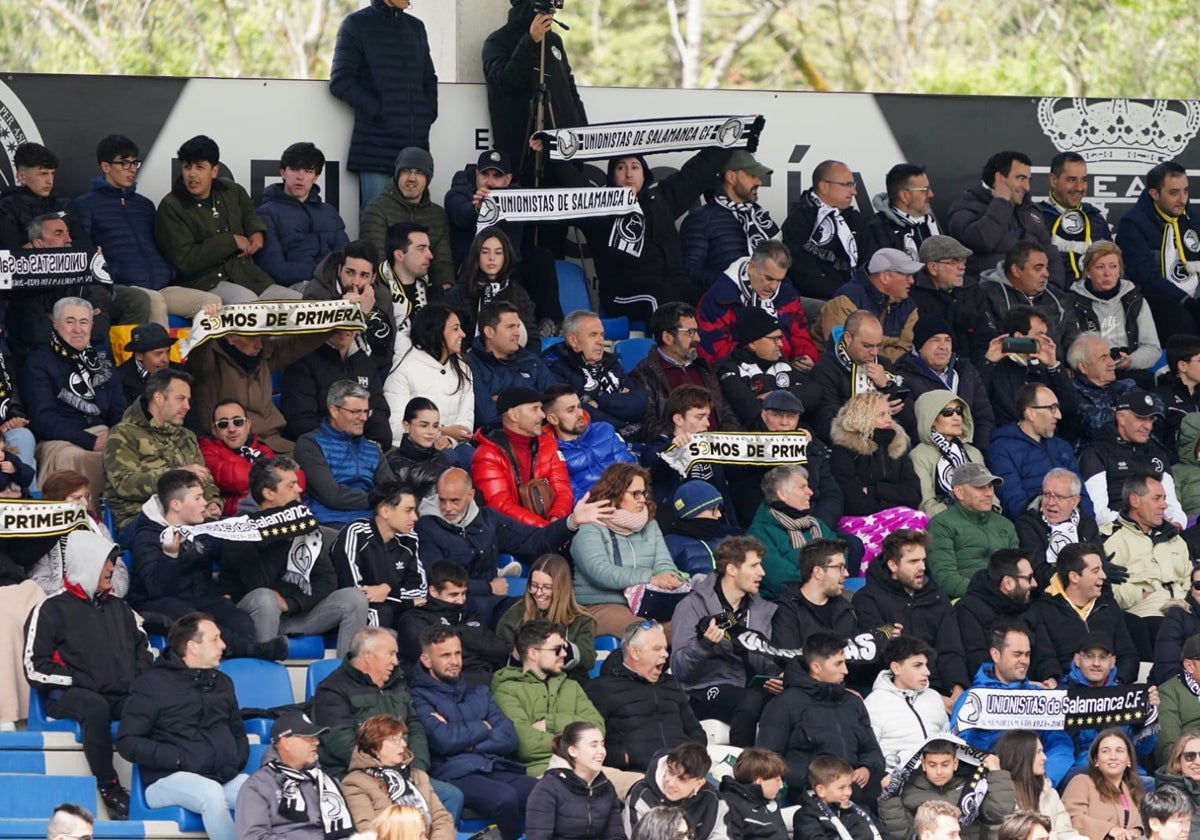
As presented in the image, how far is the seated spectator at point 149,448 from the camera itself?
11.4m

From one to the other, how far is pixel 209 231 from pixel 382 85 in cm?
154

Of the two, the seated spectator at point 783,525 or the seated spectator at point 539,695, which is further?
the seated spectator at point 783,525

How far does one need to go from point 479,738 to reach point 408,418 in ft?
7.35

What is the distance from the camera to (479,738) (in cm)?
1032

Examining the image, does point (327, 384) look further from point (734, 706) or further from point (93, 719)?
point (93, 719)

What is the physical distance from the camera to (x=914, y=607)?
11.7 metres

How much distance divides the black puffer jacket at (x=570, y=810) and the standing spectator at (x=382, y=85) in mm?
5393

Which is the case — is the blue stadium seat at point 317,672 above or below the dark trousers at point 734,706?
above

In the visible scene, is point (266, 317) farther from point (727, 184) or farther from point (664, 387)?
point (727, 184)

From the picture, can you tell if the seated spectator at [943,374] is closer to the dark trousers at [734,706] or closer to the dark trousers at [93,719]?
the dark trousers at [734,706]

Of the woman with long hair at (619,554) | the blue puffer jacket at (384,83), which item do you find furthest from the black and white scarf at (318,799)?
the blue puffer jacket at (384,83)

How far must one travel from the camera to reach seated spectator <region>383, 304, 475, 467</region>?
1280cm

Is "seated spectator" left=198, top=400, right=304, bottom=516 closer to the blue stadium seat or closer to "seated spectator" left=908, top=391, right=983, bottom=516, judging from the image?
the blue stadium seat

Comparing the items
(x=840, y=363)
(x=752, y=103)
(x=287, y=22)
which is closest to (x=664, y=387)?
(x=840, y=363)
